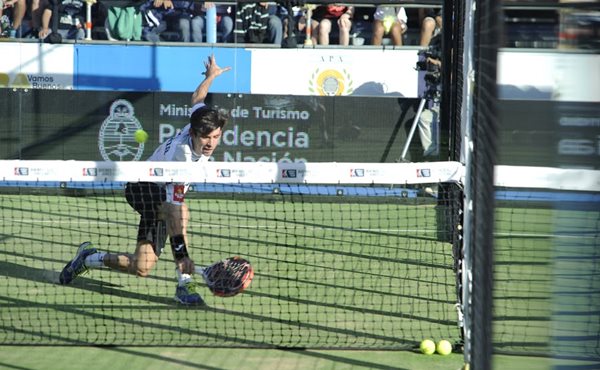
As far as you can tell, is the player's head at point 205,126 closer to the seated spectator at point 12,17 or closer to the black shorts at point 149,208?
the black shorts at point 149,208

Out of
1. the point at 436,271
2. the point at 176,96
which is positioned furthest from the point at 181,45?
the point at 436,271

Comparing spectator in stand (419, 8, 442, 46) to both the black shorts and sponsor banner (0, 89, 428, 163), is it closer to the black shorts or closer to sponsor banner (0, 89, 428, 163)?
sponsor banner (0, 89, 428, 163)

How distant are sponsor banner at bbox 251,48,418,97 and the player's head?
7634 mm

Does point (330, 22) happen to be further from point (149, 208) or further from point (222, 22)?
point (149, 208)

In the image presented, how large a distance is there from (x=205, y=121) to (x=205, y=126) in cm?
4

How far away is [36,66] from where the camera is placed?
15.2 meters

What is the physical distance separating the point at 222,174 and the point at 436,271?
2977 millimetres

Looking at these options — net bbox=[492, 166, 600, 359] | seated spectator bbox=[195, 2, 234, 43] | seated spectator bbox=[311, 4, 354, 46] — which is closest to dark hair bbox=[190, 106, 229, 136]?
net bbox=[492, 166, 600, 359]

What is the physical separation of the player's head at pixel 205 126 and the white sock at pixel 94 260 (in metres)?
1.23

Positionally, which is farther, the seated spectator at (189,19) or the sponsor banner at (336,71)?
the seated spectator at (189,19)

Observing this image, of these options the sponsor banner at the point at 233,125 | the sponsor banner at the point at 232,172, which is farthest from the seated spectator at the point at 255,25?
the sponsor banner at the point at 232,172

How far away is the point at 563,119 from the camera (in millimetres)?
3145

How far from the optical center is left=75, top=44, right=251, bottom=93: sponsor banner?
1512 centimetres

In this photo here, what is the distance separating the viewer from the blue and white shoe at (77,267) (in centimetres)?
809
